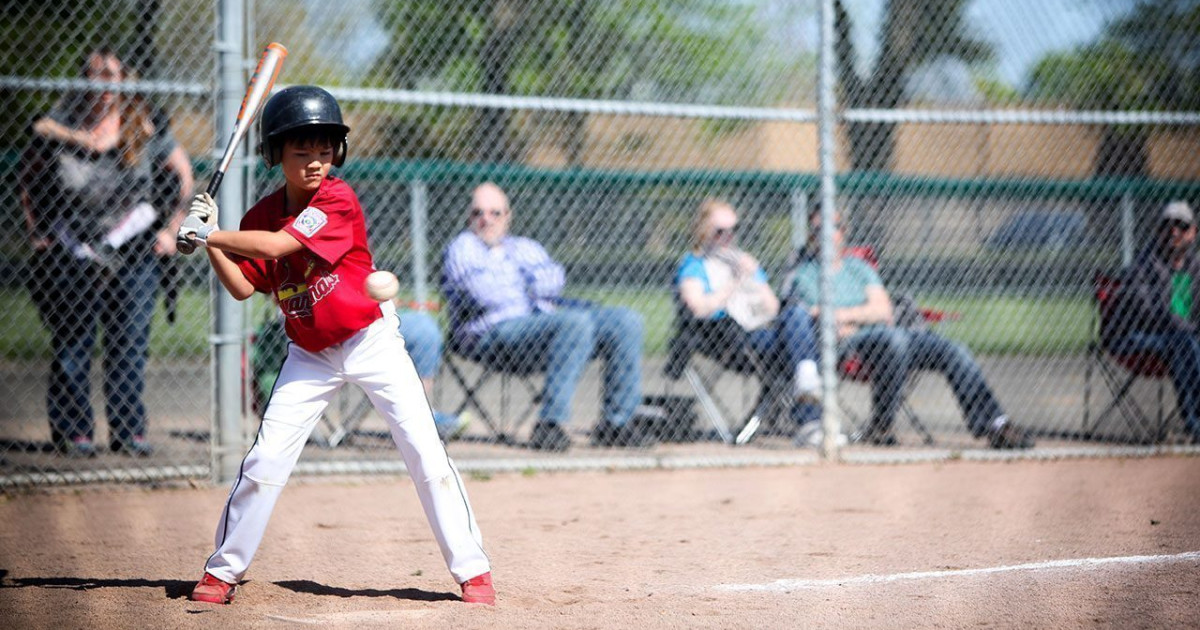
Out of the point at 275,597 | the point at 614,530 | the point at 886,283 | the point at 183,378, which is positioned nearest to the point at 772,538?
the point at 614,530

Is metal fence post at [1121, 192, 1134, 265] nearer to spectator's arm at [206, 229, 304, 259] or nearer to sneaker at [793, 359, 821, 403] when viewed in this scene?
sneaker at [793, 359, 821, 403]

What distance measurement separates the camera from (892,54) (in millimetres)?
7230

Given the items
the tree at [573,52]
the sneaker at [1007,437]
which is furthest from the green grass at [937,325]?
the tree at [573,52]

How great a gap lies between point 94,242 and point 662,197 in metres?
3.32

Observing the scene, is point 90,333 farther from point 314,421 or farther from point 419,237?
point 314,421

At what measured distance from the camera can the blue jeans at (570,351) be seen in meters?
6.28

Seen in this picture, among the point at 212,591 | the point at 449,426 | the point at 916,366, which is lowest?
the point at 212,591

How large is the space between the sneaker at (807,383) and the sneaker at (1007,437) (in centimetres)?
110

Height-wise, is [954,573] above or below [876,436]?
below

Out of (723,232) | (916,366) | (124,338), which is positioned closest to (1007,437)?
(916,366)

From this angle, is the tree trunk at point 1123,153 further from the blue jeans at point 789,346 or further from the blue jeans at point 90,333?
the blue jeans at point 90,333

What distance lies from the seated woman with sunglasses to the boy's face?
347 centimetres

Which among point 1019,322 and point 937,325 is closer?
point 937,325

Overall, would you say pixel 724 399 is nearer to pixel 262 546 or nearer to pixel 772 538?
pixel 772 538
